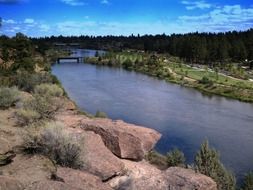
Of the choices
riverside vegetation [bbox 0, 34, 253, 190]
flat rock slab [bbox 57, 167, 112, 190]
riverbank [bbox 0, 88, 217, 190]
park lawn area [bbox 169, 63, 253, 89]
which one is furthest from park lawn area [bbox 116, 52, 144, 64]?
flat rock slab [bbox 57, 167, 112, 190]

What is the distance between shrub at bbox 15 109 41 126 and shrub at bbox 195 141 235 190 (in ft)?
27.6

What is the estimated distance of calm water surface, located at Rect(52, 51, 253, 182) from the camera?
→ 113ft

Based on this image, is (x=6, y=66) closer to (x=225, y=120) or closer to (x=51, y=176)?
(x=225, y=120)

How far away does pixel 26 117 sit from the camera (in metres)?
19.8

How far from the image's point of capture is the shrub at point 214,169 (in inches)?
741

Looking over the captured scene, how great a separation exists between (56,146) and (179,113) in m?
37.1

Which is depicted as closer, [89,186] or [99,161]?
[89,186]

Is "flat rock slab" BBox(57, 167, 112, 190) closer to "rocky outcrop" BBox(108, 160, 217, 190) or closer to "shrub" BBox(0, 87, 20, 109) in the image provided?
"rocky outcrop" BBox(108, 160, 217, 190)

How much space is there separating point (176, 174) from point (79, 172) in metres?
3.71

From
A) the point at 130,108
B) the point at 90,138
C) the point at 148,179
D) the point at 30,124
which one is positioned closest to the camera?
the point at 148,179

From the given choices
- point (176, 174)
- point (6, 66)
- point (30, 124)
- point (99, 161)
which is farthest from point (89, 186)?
point (6, 66)

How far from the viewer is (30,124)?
62.8 feet

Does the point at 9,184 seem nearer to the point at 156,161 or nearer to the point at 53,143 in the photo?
the point at 53,143

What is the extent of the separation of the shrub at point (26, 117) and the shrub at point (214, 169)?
8.43 meters
